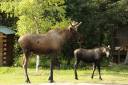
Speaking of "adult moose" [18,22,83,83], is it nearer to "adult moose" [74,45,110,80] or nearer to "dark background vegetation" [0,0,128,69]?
"adult moose" [74,45,110,80]

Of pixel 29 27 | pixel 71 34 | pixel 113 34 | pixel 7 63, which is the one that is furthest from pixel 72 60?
pixel 71 34

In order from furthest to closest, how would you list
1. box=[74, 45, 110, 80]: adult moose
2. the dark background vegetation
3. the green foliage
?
the dark background vegetation, the green foliage, box=[74, 45, 110, 80]: adult moose

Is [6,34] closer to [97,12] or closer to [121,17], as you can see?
[97,12]

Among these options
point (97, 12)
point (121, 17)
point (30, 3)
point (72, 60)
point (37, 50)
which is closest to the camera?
point (37, 50)

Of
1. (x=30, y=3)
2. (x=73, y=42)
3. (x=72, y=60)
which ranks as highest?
(x=30, y=3)

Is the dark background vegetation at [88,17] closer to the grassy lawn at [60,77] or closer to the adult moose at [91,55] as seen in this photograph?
the grassy lawn at [60,77]

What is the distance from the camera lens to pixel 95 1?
72.1ft

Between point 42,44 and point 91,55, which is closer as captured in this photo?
point 42,44

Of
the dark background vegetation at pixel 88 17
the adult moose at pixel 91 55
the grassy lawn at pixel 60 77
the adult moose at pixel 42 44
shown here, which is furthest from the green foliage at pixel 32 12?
the adult moose at pixel 42 44

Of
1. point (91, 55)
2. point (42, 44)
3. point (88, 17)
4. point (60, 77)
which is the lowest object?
point (60, 77)

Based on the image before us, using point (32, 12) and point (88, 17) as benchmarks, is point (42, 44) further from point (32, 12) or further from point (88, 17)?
point (88, 17)

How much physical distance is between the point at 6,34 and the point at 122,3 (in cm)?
1099

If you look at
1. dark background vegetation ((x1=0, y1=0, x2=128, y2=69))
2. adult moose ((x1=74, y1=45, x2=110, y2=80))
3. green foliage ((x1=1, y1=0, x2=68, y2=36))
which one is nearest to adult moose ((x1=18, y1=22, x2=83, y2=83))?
adult moose ((x1=74, y1=45, x2=110, y2=80))

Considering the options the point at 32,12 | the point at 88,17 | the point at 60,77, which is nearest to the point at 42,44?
the point at 60,77
